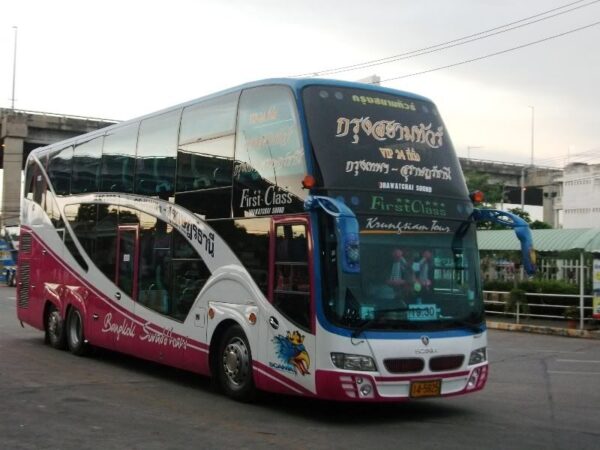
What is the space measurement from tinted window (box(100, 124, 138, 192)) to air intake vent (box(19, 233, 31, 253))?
3930mm

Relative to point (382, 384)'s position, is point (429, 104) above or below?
above

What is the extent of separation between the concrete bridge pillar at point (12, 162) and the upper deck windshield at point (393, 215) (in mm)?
43011

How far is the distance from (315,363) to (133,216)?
5167 millimetres

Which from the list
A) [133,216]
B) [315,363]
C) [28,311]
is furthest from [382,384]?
[28,311]

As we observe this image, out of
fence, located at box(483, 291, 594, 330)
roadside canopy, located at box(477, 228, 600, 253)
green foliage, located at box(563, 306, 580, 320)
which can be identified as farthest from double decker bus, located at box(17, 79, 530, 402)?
fence, located at box(483, 291, 594, 330)

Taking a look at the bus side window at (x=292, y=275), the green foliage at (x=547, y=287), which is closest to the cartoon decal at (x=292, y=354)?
the bus side window at (x=292, y=275)

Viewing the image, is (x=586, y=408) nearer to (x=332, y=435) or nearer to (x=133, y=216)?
(x=332, y=435)

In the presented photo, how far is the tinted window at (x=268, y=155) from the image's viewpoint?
8.29 m

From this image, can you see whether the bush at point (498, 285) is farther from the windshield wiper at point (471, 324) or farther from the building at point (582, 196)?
the windshield wiper at point (471, 324)

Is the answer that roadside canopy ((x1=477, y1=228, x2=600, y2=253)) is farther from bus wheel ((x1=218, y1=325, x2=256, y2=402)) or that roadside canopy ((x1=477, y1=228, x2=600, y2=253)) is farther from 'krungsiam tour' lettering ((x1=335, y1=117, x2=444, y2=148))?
bus wheel ((x1=218, y1=325, x2=256, y2=402))

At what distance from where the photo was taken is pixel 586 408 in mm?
9242

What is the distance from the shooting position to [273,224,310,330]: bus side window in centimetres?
796

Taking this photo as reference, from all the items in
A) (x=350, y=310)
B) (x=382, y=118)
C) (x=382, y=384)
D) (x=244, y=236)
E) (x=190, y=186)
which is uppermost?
(x=382, y=118)

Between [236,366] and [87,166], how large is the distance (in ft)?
20.4
